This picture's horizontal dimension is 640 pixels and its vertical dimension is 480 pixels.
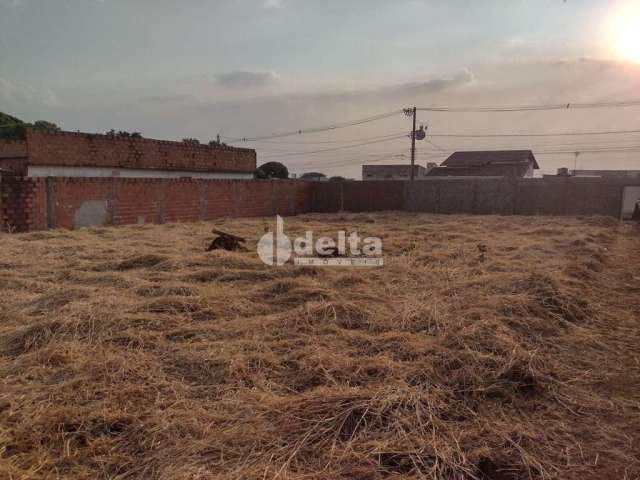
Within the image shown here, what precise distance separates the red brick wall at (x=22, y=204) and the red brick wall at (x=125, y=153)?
13.8ft

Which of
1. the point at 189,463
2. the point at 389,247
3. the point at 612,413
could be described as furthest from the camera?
the point at 389,247

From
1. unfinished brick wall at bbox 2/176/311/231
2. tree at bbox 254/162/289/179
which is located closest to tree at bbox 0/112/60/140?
tree at bbox 254/162/289/179

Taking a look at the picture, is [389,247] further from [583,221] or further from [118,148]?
[118,148]

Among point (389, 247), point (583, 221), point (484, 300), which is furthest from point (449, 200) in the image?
point (484, 300)

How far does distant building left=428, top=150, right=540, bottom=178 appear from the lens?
3062 cm

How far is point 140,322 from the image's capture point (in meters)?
3.59

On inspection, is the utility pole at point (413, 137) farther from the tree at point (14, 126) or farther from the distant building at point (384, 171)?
the tree at point (14, 126)

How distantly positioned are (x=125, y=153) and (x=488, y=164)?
79.1 ft

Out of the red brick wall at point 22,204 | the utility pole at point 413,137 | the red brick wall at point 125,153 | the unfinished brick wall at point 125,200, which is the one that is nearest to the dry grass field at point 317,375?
the red brick wall at point 22,204

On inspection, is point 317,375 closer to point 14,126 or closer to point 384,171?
point 14,126

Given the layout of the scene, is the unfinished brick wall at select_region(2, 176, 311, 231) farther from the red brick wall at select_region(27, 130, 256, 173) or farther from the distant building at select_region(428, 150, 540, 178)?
the distant building at select_region(428, 150, 540, 178)

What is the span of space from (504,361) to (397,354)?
A: 2.15 ft

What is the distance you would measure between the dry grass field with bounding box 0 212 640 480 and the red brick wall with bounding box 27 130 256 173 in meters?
9.98

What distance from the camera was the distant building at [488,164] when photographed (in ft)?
100
